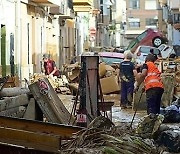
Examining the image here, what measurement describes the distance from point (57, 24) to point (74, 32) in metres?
10.9

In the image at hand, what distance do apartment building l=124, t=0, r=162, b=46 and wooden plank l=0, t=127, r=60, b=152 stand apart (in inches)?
4093

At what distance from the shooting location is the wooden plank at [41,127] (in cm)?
837

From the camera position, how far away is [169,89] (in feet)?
53.4

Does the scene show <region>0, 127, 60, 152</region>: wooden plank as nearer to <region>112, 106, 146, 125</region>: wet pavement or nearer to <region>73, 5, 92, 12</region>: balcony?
<region>112, 106, 146, 125</region>: wet pavement

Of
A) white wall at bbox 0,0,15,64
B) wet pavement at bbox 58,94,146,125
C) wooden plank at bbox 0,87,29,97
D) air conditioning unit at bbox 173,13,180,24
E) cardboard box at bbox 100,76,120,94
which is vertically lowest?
wet pavement at bbox 58,94,146,125

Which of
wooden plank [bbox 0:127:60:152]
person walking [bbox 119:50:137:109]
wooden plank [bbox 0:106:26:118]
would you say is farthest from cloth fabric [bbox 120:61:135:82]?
wooden plank [bbox 0:127:60:152]

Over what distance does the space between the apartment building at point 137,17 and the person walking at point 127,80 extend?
311ft

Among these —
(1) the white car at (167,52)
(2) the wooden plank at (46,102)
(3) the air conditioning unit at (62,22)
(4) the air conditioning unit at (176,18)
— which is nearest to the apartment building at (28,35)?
(3) the air conditioning unit at (62,22)

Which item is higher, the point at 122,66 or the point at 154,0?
the point at 154,0

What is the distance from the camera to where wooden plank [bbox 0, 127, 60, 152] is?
729 centimetres

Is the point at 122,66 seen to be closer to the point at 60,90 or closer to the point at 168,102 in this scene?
the point at 168,102

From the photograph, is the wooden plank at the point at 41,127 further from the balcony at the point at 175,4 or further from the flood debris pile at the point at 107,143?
the balcony at the point at 175,4

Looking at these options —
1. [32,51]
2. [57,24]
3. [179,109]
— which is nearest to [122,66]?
[179,109]

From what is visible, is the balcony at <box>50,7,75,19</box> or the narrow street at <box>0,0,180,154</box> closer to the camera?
the narrow street at <box>0,0,180,154</box>
